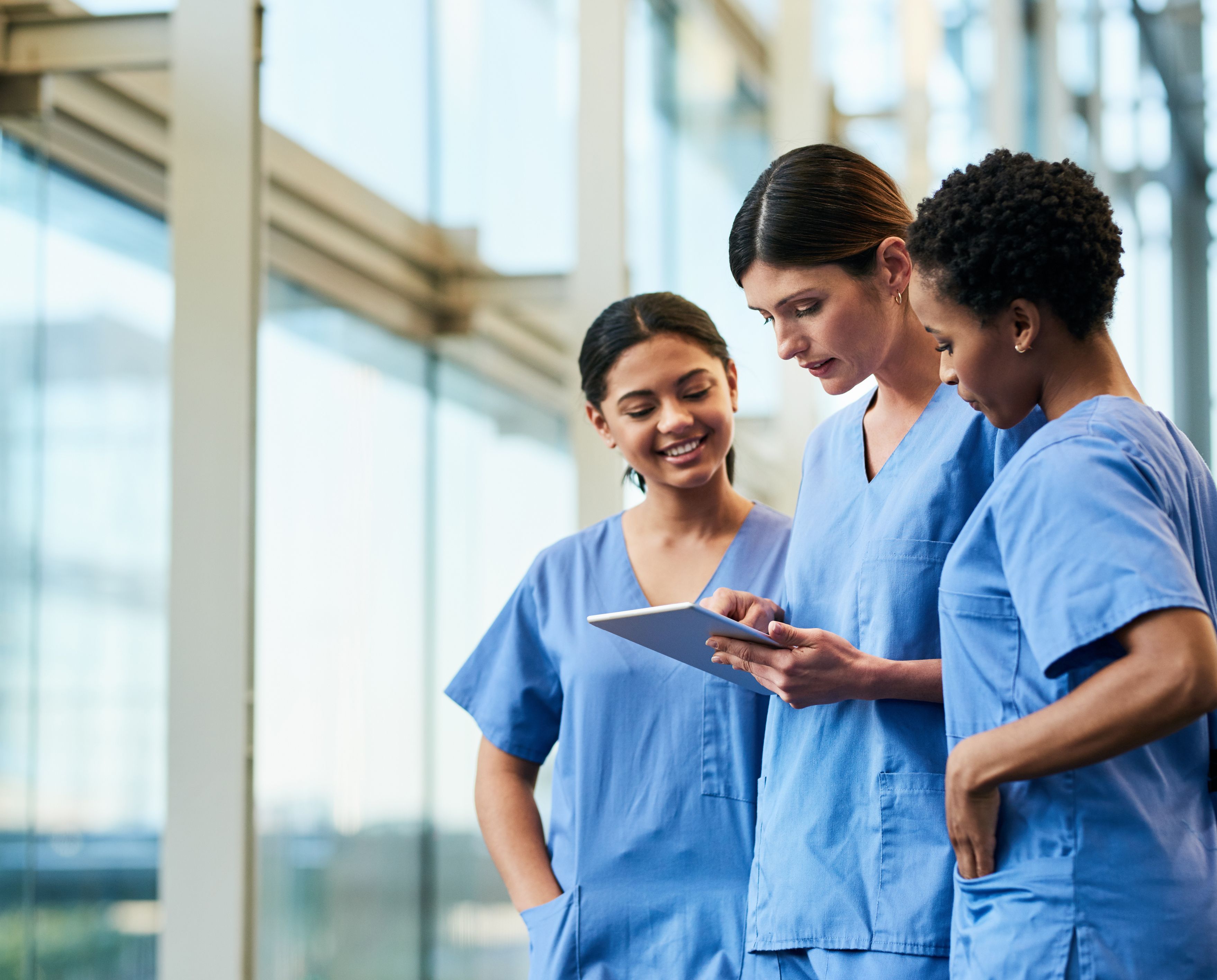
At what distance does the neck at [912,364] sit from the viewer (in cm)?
127

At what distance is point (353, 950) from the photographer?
7.66 feet

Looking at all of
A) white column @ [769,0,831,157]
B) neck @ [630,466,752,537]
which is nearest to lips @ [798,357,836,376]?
neck @ [630,466,752,537]

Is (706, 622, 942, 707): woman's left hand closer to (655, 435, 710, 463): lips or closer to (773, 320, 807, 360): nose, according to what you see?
(773, 320, 807, 360): nose

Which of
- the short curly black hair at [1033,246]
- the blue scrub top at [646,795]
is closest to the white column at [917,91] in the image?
the blue scrub top at [646,795]

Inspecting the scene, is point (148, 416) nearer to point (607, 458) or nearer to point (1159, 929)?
point (607, 458)

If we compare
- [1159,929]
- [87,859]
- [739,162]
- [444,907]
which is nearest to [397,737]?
[444,907]

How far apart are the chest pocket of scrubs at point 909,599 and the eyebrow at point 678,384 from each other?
425 mm

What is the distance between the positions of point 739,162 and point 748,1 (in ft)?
1.64

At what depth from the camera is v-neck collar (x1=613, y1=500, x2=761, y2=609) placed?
1531 mm

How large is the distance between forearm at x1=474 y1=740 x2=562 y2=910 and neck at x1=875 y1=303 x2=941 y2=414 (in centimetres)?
67

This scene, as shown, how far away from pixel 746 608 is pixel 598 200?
1.33 m

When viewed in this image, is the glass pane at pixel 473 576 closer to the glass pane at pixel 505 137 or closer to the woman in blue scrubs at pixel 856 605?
the glass pane at pixel 505 137

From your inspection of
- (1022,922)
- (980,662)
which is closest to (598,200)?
(980,662)

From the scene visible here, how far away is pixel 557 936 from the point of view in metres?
1.46
